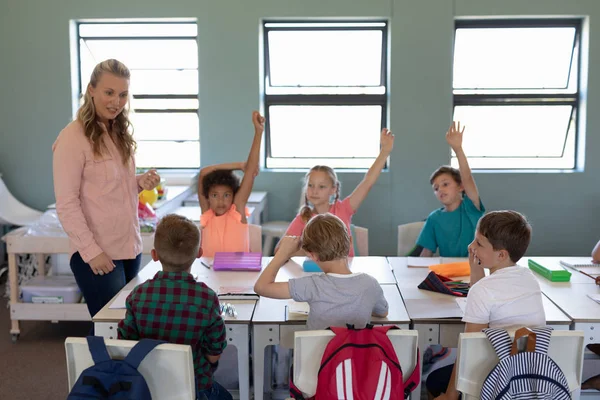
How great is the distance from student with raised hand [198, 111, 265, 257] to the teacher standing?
66 centimetres

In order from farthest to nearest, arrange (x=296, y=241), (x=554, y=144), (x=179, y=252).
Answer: (x=554, y=144) < (x=296, y=241) < (x=179, y=252)

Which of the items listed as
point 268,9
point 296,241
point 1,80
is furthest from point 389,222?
point 1,80

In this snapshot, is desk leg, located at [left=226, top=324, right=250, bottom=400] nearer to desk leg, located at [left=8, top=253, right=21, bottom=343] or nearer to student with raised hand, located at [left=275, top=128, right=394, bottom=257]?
student with raised hand, located at [left=275, top=128, right=394, bottom=257]

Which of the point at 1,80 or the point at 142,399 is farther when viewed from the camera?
the point at 1,80

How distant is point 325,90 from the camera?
5234 mm

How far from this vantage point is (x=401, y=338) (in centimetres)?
183

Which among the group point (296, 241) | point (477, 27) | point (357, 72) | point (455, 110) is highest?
point (477, 27)

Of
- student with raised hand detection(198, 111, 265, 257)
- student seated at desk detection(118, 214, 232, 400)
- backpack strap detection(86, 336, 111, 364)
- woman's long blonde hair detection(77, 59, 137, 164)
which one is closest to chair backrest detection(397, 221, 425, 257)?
student with raised hand detection(198, 111, 265, 257)

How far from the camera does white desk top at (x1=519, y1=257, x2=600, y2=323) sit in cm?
220

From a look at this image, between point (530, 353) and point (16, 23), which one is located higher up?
point (16, 23)

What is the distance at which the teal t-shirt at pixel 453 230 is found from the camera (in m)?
3.26

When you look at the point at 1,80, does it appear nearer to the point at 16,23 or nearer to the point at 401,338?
the point at 16,23

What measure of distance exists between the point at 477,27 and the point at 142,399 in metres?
4.28

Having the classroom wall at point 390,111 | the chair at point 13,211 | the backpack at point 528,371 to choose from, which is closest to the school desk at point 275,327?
the backpack at point 528,371
